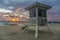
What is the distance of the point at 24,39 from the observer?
10.5 meters

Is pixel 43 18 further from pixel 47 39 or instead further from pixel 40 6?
pixel 47 39

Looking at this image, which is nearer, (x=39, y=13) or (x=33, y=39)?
(x=33, y=39)

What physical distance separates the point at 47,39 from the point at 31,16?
178 inches

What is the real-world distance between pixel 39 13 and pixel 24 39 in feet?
13.4

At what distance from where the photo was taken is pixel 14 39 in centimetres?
1046

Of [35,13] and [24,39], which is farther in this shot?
[35,13]

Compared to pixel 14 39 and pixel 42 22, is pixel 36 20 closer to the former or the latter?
pixel 42 22

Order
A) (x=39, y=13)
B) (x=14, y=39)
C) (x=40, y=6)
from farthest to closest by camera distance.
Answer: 1. (x=39, y=13)
2. (x=40, y=6)
3. (x=14, y=39)

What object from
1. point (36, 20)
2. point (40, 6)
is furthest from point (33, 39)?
point (40, 6)

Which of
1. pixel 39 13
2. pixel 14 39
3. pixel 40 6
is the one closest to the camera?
pixel 14 39

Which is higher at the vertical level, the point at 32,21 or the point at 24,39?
the point at 32,21

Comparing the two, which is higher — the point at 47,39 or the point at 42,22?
the point at 42,22

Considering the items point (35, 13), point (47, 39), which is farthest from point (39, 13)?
point (47, 39)

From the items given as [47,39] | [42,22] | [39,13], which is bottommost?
[47,39]
